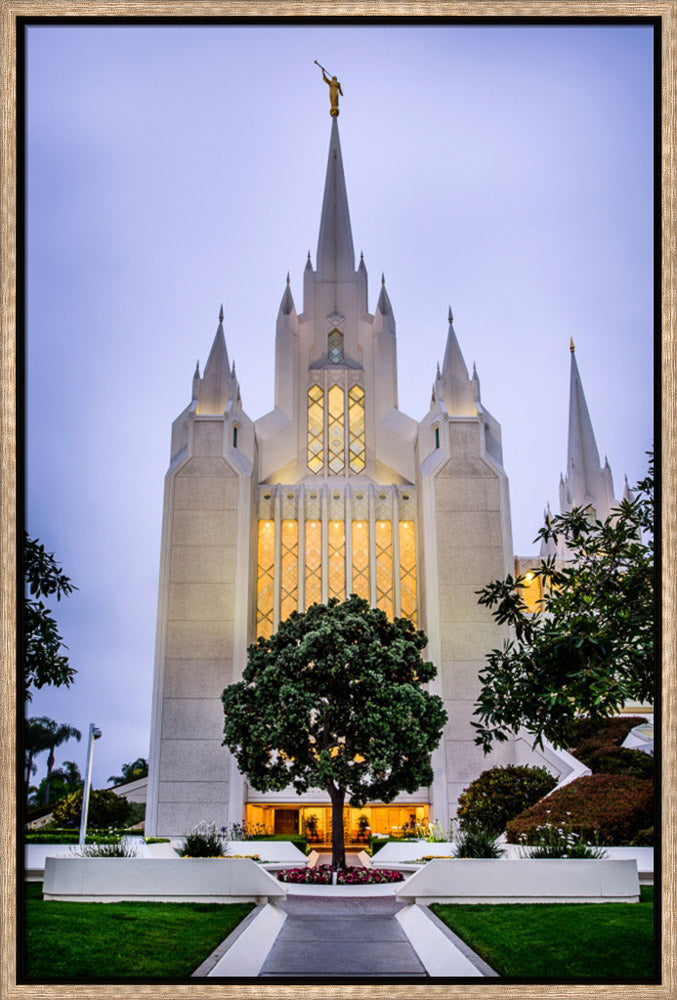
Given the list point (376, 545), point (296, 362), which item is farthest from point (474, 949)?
point (296, 362)

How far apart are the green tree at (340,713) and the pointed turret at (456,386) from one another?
1809 centimetres

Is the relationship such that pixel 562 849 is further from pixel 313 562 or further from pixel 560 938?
pixel 313 562

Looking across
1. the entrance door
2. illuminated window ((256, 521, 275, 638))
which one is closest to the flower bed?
the entrance door

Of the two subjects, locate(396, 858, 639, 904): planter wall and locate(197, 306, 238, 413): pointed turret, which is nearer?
locate(396, 858, 639, 904): planter wall

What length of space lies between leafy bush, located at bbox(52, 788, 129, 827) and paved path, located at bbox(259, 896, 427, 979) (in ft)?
49.4

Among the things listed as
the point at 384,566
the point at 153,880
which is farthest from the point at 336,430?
the point at 153,880

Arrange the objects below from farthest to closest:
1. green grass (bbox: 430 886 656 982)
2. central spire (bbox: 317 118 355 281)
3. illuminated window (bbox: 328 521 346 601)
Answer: central spire (bbox: 317 118 355 281), illuminated window (bbox: 328 521 346 601), green grass (bbox: 430 886 656 982)

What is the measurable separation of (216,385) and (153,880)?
26207 millimetres

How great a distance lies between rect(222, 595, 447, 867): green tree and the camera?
56.0 ft

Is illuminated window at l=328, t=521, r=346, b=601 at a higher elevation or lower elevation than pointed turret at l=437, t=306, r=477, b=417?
lower

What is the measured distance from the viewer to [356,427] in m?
38.4

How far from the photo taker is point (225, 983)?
186 inches

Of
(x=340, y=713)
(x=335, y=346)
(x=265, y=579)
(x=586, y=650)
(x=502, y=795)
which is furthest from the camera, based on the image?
(x=335, y=346)

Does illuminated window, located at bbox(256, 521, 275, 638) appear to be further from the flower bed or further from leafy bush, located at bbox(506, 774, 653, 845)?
the flower bed
